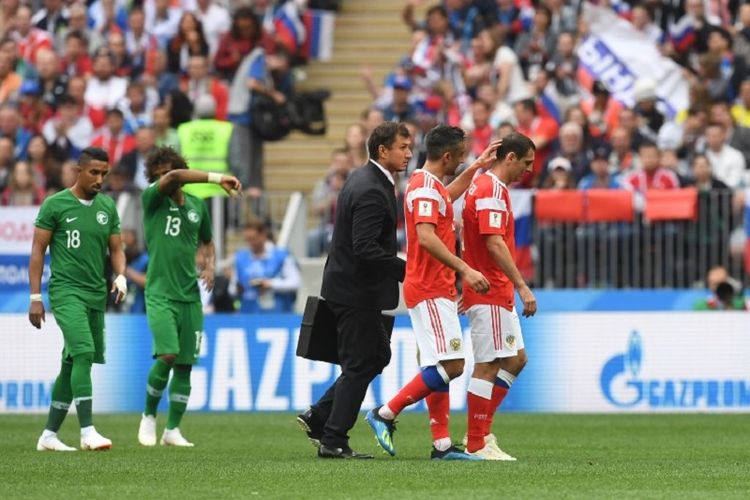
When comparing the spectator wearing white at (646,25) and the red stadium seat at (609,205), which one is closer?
the red stadium seat at (609,205)

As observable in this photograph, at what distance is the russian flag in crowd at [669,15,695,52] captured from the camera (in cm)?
2477

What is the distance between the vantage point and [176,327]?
15109 millimetres

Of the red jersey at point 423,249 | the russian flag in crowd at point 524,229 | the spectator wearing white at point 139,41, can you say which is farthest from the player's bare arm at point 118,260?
the spectator wearing white at point 139,41

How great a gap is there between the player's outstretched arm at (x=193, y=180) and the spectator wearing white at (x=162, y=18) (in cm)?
1277

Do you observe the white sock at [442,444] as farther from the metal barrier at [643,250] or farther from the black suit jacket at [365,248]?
the metal barrier at [643,250]

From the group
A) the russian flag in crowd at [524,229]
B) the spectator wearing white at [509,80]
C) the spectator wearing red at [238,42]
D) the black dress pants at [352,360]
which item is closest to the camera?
the black dress pants at [352,360]

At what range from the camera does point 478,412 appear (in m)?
13.3

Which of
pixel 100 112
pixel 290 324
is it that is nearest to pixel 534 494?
pixel 290 324

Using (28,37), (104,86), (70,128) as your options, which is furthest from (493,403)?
(28,37)

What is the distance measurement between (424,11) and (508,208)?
15.7m

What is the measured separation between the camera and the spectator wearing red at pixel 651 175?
70.1 ft

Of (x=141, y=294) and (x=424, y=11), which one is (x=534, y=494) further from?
(x=424, y=11)

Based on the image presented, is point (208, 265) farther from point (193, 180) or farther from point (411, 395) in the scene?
point (411, 395)

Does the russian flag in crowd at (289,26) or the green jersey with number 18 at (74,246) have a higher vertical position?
the russian flag in crowd at (289,26)
